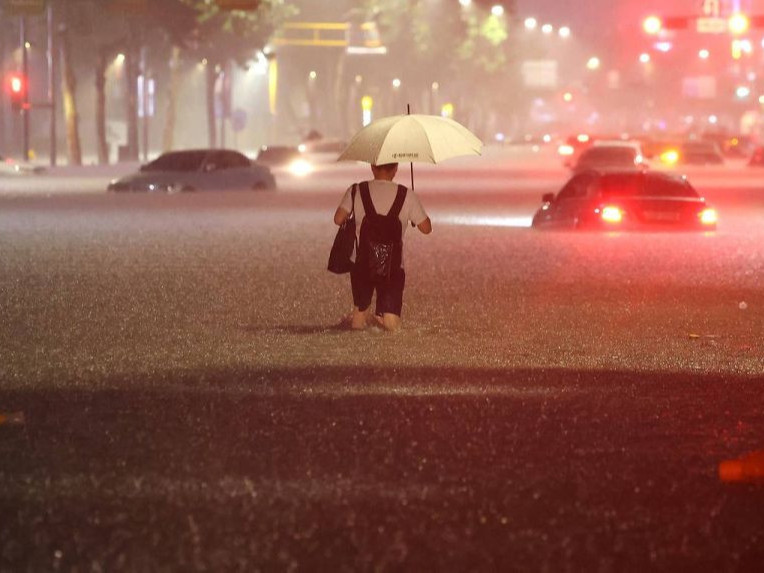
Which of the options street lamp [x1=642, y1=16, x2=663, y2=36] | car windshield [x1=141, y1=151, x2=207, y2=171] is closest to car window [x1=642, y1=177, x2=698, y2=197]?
car windshield [x1=141, y1=151, x2=207, y2=171]

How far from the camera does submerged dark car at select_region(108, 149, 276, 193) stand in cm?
4706

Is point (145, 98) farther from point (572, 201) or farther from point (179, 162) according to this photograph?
point (572, 201)

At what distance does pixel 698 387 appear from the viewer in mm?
12125

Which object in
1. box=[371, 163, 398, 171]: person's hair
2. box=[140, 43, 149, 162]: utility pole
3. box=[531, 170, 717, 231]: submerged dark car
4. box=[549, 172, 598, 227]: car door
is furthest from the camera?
box=[140, 43, 149, 162]: utility pole

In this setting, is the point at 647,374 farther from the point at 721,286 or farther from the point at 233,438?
the point at 721,286

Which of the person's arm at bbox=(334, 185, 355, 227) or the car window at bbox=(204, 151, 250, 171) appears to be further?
the car window at bbox=(204, 151, 250, 171)

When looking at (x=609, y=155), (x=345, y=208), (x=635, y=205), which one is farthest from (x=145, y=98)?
(x=345, y=208)

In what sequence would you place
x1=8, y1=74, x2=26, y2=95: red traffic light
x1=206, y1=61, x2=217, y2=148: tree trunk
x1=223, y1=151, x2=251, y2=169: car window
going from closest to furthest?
x1=223, y1=151, x2=251, y2=169: car window
x1=8, y1=74, x2=26, y2=95: red traffic light
x1=206, y1=61, x2=217, y2=148: tree trunk

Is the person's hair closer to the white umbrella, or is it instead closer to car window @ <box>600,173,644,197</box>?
the white umbrella

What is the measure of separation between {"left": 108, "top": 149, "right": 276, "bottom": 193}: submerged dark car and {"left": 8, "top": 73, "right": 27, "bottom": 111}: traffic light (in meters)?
23.3

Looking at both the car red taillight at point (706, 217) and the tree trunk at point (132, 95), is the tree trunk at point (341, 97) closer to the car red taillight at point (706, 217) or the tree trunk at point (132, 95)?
the tree trunk at point (132, 95)

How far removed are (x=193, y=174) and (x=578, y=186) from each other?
17515 millimetres

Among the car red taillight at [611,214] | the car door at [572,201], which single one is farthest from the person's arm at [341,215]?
the car door at [572,201]

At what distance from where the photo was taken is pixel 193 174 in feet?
156
